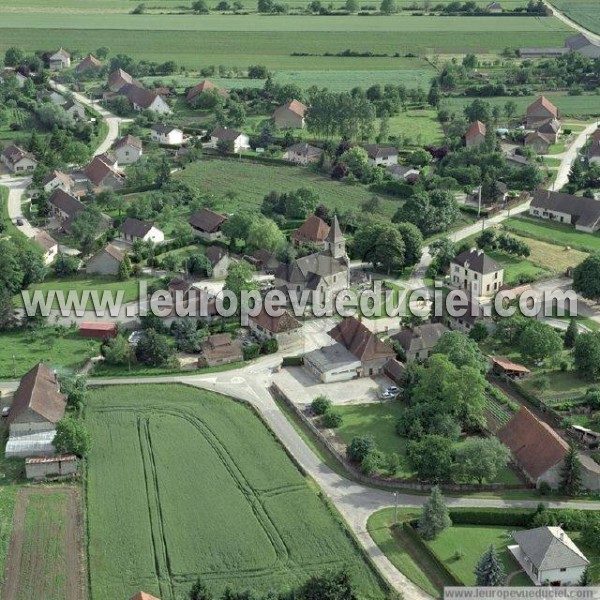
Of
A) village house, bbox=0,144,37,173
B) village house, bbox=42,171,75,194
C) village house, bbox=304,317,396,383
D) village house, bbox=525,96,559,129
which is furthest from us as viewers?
village house, bbox=525,96,559,129

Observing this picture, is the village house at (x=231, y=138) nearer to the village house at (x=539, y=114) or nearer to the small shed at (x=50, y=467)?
the village house at (x=539, y=114)

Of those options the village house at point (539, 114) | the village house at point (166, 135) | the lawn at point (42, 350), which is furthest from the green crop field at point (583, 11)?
the lawn at point (42, 350)

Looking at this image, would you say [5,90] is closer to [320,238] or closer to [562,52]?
[320,238]

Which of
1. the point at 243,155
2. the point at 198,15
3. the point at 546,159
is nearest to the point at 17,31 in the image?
the point at 198,15

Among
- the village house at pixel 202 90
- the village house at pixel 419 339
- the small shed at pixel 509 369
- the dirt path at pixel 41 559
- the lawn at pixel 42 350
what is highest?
the village house at pixel 202 90

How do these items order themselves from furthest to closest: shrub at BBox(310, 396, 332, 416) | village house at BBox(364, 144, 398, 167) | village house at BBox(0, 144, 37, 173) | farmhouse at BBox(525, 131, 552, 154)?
farmhouse at BBox(525, 131, 552, 154) < village house at BBox(0, 144, 37, 173) < village house at BBox(364, 144, 398, 167) < shrub at BBox(310, 396, 332, 416)

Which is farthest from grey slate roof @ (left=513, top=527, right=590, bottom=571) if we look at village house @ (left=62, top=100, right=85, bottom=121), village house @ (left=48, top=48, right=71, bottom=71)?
village house @ (left=48, top=48, right=71, bottom=71)

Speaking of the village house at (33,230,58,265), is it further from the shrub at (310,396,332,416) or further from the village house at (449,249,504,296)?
the village house at (449,249,504,296)
